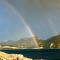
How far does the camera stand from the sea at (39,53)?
21.9 ft

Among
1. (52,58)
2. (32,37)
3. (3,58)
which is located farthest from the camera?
(32,37)

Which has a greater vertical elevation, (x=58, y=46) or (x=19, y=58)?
(x=58, y=46)

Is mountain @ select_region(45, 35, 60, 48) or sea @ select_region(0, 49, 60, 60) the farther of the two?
mountain @ select_region(45, 35, 60, 48)

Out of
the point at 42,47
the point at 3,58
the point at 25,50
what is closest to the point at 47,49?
the point at 42,47

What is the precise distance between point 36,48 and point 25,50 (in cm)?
45

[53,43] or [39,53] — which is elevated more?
[53,43]

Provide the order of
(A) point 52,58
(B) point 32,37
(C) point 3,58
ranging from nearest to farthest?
(C) point 3,58 < (A) point 52,58 < (B) point 32,37

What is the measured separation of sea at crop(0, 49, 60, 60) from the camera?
6.67m

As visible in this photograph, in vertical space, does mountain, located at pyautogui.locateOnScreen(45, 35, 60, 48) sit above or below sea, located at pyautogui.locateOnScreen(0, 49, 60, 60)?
above

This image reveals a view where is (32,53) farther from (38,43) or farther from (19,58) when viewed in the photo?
(19,58)

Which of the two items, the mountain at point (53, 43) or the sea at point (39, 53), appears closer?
the sea at point (39, 53)

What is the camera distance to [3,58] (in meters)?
6.00

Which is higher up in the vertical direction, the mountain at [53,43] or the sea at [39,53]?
the mountain at [53,43]

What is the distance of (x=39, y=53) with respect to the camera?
6.93 metres
